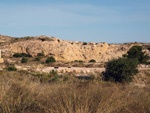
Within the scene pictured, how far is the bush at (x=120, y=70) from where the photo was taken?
16922 mm

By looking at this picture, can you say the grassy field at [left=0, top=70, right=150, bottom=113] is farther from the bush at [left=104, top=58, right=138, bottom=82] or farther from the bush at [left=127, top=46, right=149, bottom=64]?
the bush at [left=127, top=46, right=149, bottom=64]

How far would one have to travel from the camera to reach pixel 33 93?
4.73m

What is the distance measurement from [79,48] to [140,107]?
40525 mm

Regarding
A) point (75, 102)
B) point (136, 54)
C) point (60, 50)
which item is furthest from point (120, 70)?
point (60, 50)

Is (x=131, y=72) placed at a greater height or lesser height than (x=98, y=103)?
lesser

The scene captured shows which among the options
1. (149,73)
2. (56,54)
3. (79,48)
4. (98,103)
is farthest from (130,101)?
(79,48)

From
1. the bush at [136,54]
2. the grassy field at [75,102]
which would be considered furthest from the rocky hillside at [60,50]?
the grassy field at [75,102]

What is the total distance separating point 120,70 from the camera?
1728 centimetres

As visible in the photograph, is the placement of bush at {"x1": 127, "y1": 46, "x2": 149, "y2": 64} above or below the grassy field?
below

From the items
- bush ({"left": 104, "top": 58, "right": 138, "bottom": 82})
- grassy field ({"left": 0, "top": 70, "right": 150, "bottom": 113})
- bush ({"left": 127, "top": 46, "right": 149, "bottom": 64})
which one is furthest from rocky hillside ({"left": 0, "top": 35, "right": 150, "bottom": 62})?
grassy field ({"left": 0, "top": 70, "right": 150, "bottom": 113})

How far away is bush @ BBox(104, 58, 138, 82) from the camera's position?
1692 cm

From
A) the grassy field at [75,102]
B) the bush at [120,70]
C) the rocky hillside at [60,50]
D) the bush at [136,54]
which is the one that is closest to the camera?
the grassy field at [75,102]

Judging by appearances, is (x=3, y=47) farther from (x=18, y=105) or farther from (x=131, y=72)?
(x=18, y=105)

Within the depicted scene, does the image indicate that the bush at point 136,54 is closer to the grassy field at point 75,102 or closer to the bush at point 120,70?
the bush at point 120,70
